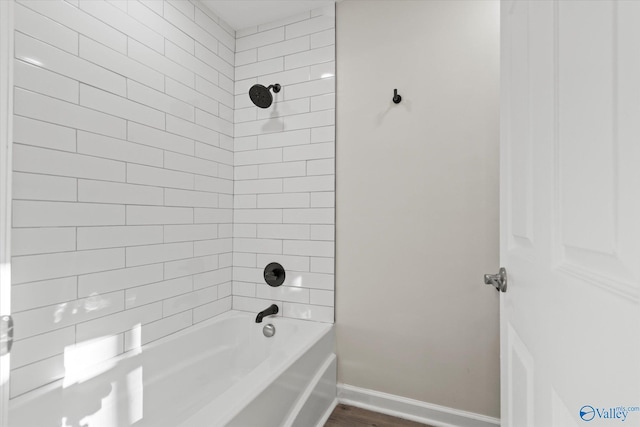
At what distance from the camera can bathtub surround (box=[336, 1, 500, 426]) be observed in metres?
1.65

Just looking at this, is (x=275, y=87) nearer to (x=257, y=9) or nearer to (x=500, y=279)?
(x=257, y=9)

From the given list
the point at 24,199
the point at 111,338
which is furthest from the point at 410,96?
the point at 111,338

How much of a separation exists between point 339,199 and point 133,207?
1143mm

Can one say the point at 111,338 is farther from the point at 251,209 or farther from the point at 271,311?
the point at 251,209

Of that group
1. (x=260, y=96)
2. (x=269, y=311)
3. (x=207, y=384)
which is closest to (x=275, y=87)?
(x=260, y=96)

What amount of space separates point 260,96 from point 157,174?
31.1 inches

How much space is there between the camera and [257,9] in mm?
2025

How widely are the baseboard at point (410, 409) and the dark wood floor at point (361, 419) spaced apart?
32 millimetres

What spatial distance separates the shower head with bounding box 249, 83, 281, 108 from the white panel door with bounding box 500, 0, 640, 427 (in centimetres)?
146

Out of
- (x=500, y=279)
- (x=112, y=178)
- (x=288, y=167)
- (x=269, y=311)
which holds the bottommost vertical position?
(x=269, y=311)

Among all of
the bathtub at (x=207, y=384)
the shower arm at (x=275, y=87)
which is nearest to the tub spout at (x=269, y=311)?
the bathtub at (x=207, y=384)

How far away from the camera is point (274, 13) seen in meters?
2.06

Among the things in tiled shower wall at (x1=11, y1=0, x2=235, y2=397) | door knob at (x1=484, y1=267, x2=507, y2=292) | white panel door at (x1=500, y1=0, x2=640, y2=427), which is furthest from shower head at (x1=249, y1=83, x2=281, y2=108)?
door knob at (x1=484, y1=267, x2=507, y2=292)

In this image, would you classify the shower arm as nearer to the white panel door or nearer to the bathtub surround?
the bathtub surround
